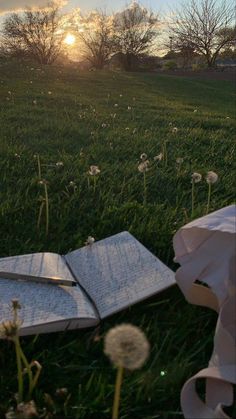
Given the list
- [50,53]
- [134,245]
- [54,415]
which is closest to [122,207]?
[134,245]

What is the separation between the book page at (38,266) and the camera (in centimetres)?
186

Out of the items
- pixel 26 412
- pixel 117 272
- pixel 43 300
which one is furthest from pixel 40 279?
pixel 26 412

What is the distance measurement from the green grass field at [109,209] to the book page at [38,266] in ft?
0.82

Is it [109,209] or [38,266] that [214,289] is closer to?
[38,266]

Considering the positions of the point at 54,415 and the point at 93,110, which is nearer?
the point at 54,415

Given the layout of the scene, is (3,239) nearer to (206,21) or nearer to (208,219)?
(208,219)

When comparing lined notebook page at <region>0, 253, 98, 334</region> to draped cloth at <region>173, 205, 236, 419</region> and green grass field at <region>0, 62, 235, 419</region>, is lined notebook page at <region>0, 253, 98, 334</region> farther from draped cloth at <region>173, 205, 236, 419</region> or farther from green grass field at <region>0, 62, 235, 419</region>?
draped cloth at <region>173, 205, 236, 419</region>

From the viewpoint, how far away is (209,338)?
168 centimetres

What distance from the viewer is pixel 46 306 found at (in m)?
1.66

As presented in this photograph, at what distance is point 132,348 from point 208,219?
79 cm

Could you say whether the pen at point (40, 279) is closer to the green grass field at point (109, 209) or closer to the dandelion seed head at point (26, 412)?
the green grass field at point (109, 209)

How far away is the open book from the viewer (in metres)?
1.63

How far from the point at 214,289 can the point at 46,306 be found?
545 mm

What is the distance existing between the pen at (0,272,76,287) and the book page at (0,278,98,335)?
0.01 m
